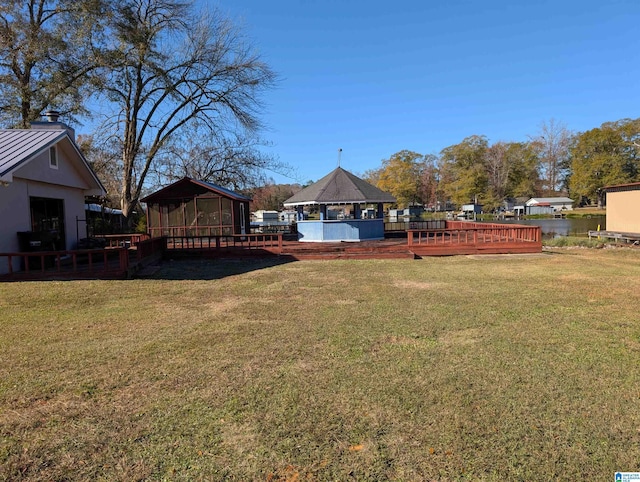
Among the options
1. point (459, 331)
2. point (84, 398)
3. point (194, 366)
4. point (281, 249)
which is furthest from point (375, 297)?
point (281, 249)

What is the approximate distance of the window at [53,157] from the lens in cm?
1214

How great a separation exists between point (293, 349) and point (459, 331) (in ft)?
7.28

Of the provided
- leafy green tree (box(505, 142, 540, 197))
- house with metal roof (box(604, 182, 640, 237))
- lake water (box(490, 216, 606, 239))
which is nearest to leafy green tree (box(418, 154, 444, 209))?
leafy green tree (box(505, 142, 540, 197))

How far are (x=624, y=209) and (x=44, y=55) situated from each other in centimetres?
3104

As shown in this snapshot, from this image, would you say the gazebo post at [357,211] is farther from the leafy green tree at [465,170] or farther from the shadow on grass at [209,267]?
the leafy green tree at [465,170]

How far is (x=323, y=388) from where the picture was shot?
3.59m

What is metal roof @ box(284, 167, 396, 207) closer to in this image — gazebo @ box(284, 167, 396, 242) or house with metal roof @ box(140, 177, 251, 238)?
gazebo @ box(284, 167, 396, 242)

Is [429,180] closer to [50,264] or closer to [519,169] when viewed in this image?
[519,169]

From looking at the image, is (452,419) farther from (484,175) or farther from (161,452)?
(484,175)

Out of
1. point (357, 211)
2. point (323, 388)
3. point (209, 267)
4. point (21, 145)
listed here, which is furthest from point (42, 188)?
point (357, 211)

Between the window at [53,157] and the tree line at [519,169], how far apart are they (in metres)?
59.3

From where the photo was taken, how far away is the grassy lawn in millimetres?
2561

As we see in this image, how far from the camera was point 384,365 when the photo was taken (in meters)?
4.11

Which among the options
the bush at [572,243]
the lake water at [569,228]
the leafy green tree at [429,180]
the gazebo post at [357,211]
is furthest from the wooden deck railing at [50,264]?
the leafy green tree at [429,180]
